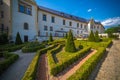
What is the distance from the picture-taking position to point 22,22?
32094 millimetres

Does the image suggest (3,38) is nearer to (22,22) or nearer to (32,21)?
(22,22)

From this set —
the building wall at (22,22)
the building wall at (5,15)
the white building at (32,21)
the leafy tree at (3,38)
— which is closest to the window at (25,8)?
the white building at (32,21)

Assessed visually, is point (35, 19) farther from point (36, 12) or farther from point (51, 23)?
point (51, 23)

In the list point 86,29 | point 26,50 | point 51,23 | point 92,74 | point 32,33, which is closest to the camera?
point 92,74

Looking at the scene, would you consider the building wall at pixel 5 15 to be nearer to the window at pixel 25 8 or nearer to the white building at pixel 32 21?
the white building at pixel 32 21

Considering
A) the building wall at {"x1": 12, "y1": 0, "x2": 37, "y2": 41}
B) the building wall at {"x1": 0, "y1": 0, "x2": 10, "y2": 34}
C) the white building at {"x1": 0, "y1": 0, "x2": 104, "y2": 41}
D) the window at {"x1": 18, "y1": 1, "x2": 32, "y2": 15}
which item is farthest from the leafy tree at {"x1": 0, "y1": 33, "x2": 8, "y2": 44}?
the window at {"x1": 18, "y1": 1, "x2": 32, "y2": 15}

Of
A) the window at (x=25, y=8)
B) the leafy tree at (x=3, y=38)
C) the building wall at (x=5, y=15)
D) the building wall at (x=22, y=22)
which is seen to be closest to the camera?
the leafy tree at (x=3, y=38)

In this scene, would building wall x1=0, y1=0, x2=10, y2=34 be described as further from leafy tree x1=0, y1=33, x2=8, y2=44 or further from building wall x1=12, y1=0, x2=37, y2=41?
leafy tree x1=0, y1=33, x2=8, y2=44

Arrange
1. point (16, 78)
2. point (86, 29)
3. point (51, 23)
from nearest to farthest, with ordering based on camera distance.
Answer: point (16, 78) < point (51, 23) < point (86, 29)

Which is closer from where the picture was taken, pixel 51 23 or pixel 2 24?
pixel 2 24

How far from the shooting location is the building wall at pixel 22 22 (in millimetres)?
30016

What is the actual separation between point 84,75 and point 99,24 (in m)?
63.5

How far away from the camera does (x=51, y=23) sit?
41844mm

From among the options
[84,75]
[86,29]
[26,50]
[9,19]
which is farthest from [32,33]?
[86,29]
